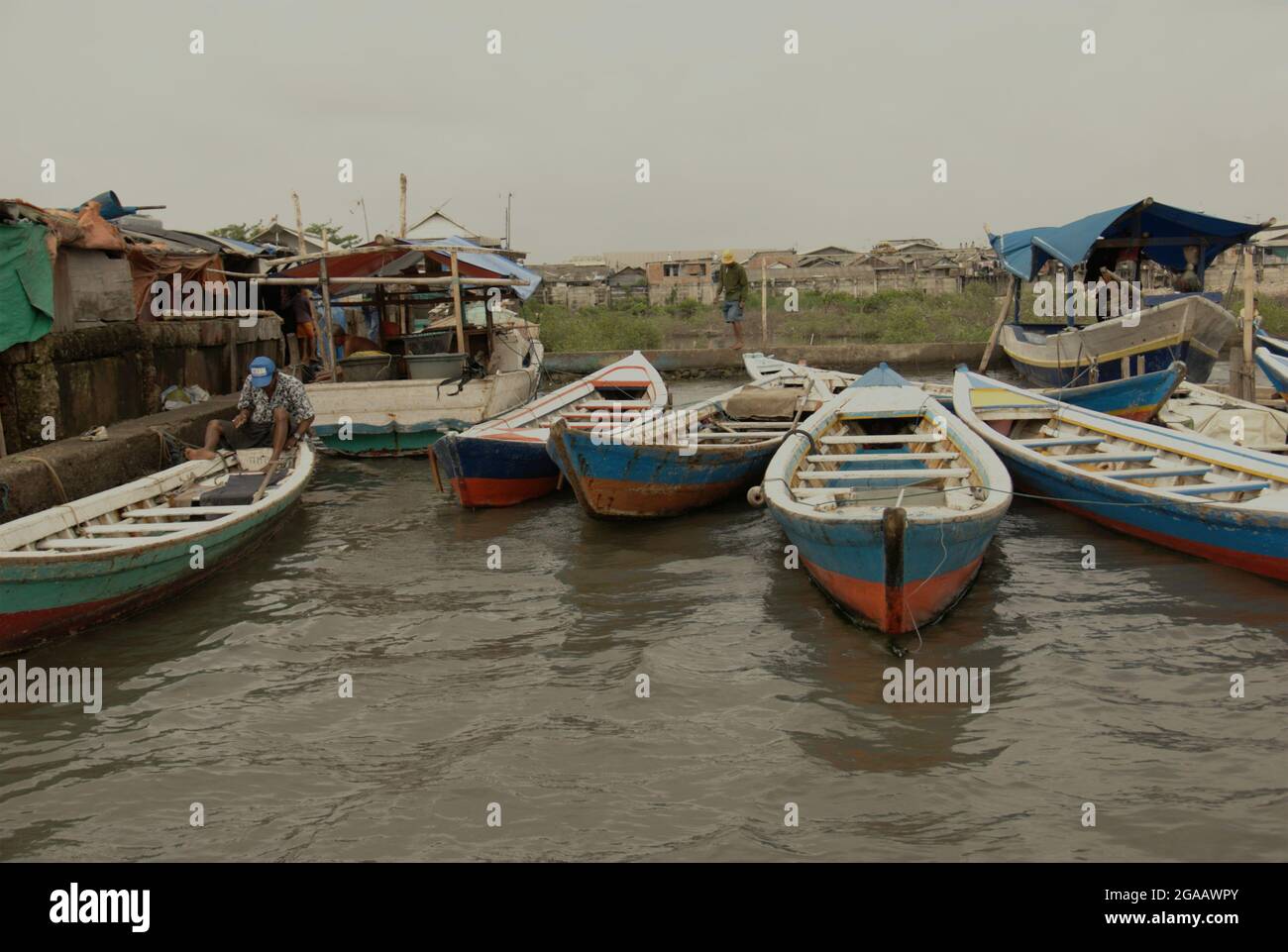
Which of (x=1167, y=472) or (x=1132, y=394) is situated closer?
(x=1167, y=472)

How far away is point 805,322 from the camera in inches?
1040

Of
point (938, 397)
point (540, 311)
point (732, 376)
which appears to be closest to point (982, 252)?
point (540, 311)

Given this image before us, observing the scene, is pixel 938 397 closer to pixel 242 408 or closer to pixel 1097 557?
pixel 1097 557

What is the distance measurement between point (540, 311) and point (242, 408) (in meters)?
18.3

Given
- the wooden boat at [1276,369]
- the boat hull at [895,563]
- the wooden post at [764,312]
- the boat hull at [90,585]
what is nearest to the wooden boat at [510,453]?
the boat hull at [90,585]

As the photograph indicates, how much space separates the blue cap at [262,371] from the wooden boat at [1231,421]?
7.90 m

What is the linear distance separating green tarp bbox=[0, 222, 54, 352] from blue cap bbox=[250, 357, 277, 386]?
1569 millimetres

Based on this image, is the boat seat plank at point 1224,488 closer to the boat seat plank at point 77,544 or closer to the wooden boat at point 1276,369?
the wooden boat at point 1276,369

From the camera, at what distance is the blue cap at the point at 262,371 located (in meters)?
8.94

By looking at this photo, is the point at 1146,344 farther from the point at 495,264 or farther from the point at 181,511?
the point at 181,511

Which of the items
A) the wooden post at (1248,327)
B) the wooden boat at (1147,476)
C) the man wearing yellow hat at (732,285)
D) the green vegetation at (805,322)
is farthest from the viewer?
the green vegetation at (805,322)

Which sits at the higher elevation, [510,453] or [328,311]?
[328,311]

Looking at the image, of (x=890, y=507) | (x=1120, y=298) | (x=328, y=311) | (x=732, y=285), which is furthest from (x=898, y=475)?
(x=732, y=285)

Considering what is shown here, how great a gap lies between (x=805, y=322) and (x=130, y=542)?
21.8m
